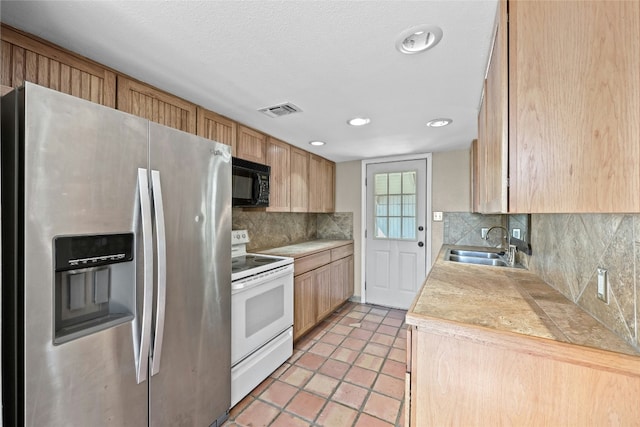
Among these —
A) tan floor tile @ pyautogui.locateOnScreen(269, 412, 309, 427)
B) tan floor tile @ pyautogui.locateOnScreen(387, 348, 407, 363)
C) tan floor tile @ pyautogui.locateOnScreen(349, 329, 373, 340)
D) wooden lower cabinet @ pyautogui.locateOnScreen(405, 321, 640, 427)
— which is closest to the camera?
wooden lower cabinet @ pyautogui.locateOnScreen(405, 321, 640, 427)

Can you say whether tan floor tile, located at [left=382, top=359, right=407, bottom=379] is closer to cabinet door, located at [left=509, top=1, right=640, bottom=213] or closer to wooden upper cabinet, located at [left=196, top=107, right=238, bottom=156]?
cabinet door, located at [left=509, top=1, right=640, bottom=213]

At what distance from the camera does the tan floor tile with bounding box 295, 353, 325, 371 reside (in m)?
2.23

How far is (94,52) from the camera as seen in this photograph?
1.26 metres

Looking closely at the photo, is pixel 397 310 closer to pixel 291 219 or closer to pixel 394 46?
pixel 291 219

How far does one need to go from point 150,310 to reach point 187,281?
Answer: 220 mm

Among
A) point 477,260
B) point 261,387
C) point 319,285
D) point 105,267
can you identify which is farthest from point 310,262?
point 105,267

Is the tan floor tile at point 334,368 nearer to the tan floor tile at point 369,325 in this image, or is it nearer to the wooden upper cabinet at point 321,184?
the tan floor tile at point 369,325

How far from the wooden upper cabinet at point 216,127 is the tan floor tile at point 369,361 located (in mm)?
2104

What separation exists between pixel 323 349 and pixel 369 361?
0.45m

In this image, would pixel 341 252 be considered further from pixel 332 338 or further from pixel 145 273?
pixel 145 273

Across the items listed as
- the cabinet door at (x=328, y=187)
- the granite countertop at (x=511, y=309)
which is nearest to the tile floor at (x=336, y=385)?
the granite countertop at (x=511, y=309)

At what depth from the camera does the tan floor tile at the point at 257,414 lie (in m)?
1.62

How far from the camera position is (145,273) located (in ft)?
3.75

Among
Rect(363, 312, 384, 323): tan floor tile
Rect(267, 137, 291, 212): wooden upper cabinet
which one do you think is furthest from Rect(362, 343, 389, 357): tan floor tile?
Rect(267, 137, 291, 212): wooden upper cabinet
